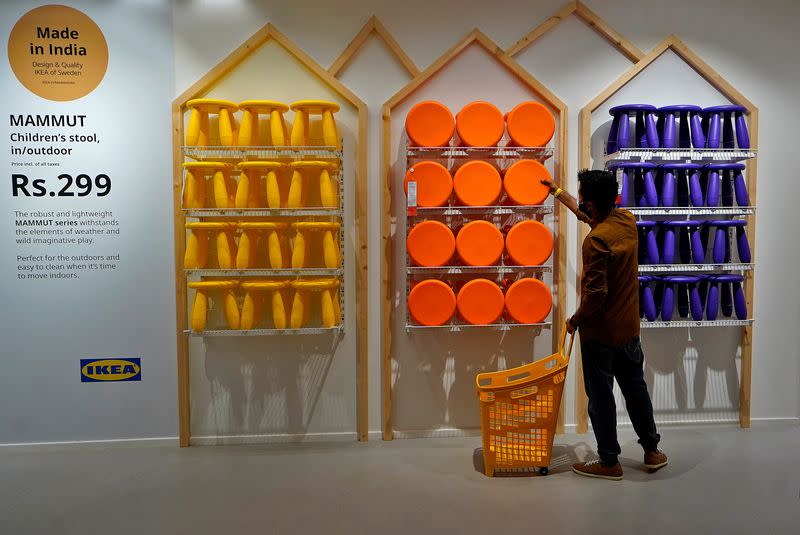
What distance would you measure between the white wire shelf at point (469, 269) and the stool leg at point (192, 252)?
4.54 ft

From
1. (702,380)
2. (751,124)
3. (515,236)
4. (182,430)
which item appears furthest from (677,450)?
(182,430)

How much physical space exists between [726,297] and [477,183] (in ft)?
6.55

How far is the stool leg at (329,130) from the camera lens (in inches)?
145

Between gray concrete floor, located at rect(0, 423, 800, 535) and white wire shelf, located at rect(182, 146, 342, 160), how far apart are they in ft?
6.47

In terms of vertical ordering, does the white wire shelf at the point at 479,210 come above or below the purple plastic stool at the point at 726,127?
below

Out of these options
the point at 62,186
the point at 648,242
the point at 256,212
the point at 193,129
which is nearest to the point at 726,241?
the point at 648,242

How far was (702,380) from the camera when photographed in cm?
423

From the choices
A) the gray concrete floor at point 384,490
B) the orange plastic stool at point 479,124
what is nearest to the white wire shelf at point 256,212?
the orange plastic stool at point 479,124

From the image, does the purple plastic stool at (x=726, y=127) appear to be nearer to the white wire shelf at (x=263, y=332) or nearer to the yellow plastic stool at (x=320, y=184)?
the yellow plastic stool at (x=320, y=184)

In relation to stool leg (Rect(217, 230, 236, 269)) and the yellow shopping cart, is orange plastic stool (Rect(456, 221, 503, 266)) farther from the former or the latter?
stool leg (Rect(217, 230, 236, 269))

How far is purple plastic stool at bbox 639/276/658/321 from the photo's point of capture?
3.95m

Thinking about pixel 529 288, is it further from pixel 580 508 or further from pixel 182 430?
pixel 182 430

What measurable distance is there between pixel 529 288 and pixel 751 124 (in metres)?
2.10

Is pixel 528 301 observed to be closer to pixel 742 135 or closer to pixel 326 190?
pixel 326 190
